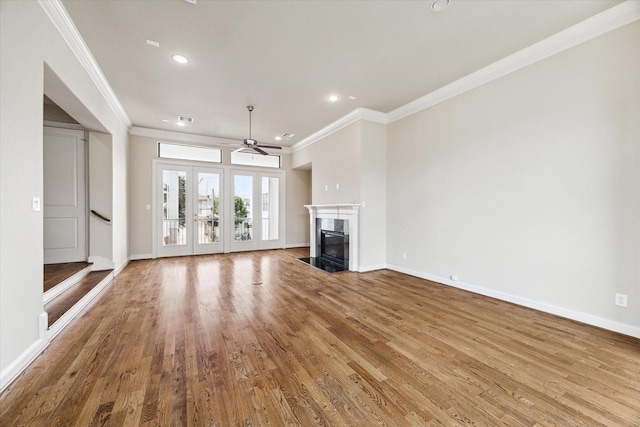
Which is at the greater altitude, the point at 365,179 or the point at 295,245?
the point at 365,179

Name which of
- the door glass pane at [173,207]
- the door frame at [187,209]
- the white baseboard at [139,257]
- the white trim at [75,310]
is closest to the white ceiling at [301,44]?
the door frame at [187,209]

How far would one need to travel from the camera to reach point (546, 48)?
296 centimetres

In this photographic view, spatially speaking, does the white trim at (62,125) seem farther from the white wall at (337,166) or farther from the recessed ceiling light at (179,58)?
the white wall at (337,166)

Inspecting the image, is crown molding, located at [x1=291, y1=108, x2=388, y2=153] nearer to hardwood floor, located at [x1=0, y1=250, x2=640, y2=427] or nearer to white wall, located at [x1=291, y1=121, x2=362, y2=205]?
white wall, located at [x1=291, y1=121, x2=362, y2=205]

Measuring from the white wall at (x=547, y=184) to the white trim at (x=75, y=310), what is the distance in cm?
483

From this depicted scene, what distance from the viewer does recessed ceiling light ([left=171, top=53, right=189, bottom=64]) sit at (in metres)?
3.20

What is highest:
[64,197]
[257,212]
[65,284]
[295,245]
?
[64,197]

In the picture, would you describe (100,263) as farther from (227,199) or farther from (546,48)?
(546,48)

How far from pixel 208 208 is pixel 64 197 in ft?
9.53

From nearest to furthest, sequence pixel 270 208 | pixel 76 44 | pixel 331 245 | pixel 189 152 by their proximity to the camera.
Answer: pixel 76 44, pixel 331 245, pixel 189 152, pixel 270 208

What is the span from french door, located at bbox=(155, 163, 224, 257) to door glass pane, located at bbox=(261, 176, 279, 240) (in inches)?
47.4

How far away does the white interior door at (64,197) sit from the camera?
4.12 m

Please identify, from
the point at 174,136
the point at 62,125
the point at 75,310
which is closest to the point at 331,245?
the point at 75,310

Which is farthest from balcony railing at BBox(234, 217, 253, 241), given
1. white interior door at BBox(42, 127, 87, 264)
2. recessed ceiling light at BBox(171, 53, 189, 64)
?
recessed ceiling light at BBox(171, 53, 189, 64)
